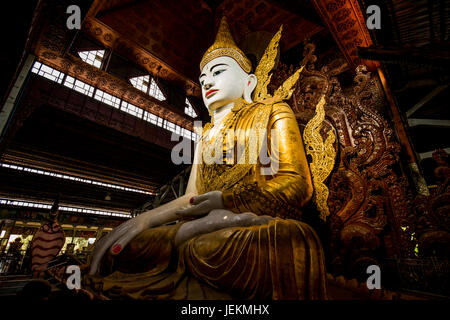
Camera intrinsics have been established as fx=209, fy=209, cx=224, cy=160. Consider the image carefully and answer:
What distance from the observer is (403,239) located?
1.26m

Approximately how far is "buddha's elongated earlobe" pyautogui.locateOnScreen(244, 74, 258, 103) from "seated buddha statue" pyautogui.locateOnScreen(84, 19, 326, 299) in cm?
1

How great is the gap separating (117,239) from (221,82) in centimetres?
163

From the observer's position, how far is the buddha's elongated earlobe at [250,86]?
2.25 metres

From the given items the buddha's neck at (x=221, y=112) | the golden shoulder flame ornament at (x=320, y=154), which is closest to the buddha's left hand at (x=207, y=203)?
the golden shoulder flame ornament at (x=320, y=154)

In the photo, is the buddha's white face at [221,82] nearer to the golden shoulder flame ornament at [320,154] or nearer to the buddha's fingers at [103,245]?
the golden shoulder flame ornament at [320,154]

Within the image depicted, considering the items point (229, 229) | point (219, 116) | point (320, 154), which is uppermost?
point (219, 116)

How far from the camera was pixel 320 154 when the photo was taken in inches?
66.7

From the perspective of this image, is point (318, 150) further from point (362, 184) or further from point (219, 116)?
point (219, 116)

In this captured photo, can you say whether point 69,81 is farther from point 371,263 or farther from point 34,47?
point 371,263

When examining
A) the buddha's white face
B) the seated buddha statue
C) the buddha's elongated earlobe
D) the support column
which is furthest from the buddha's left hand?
the support column

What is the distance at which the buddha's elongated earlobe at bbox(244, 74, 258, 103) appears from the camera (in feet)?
7.37

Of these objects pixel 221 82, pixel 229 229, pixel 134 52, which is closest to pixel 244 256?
pixel 229 229

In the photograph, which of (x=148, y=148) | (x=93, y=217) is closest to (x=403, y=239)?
(x=148, y=148)
